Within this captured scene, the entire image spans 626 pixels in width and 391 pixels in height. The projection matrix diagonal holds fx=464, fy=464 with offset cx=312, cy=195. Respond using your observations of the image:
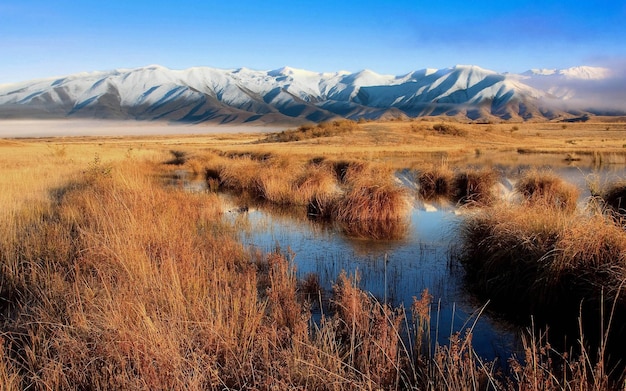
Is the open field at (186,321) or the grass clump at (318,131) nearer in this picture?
the open field at (186,321)

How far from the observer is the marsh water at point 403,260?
6895 mm

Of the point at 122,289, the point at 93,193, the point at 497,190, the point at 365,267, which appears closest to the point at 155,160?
the point at 93,193

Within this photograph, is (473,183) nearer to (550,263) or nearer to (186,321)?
(550,263)

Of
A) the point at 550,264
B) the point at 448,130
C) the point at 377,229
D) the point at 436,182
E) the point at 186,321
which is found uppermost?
the point at 448,130

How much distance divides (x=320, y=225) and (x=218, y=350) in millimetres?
9710

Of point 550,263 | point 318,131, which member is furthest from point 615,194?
point 318,131

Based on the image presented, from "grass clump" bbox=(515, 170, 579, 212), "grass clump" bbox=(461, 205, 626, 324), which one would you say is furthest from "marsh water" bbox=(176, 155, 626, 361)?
"grass clump" bbox=(515, 170, 579, 212)

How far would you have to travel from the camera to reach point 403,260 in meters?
10.2

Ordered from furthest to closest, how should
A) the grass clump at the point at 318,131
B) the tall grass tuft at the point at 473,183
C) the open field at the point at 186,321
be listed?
the grass clump at the point at 318,131, the tall grass tuft at the point at 473,183, the open field at the point at 186,321

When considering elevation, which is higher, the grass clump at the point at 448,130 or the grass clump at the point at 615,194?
the grass clump at the point at 448,130

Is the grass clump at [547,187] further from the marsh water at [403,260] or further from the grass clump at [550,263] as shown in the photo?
the grass clump at [550,263]

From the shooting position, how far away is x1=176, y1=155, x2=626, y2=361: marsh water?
6.89 meters

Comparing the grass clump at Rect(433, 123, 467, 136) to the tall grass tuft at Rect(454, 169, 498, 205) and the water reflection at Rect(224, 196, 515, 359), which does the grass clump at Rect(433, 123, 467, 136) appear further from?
the water reflection at Rect(224, 196, 515, 359)

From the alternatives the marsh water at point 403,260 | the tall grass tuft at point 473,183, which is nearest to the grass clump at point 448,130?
the tall grass tuft at point 473,183
